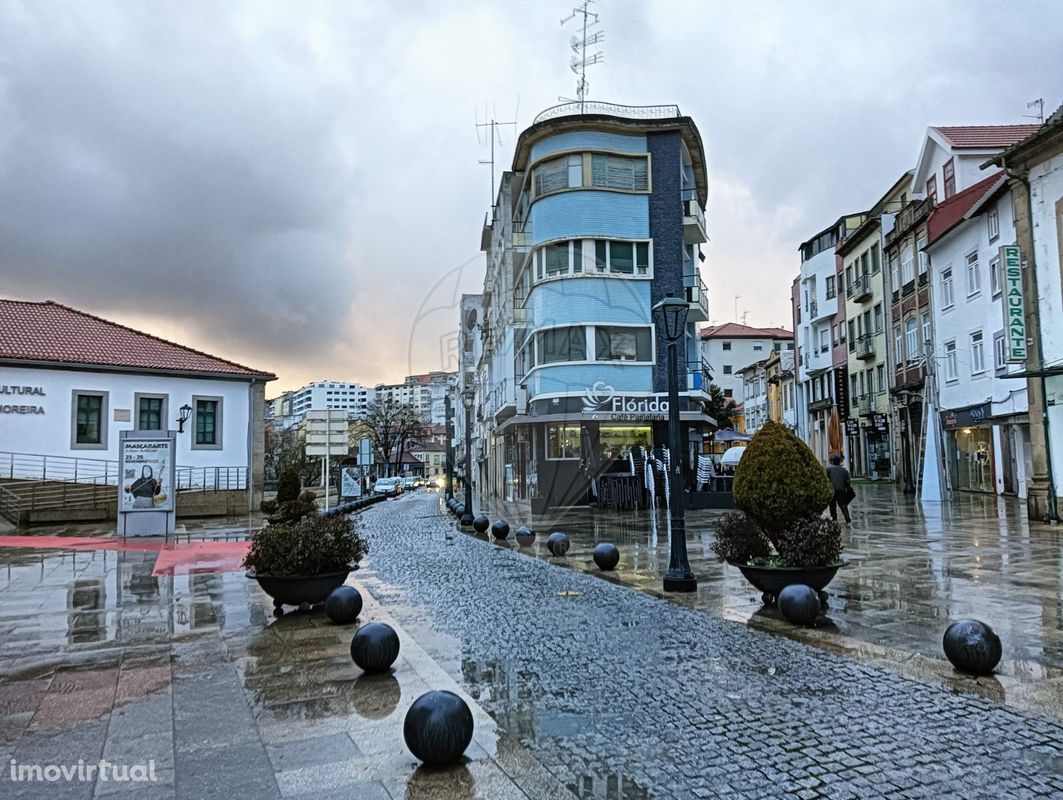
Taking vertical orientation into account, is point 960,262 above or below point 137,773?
above

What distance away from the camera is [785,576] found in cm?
861

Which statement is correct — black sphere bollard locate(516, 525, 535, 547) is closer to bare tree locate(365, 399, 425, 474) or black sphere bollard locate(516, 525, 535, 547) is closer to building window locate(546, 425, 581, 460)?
building window locate(546, 425, 581, 460)

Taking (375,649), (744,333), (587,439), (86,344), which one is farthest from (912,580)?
(744,333)

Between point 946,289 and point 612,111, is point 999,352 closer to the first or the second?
point 946,289

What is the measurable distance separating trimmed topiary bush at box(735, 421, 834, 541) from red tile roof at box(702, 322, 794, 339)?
89.7m

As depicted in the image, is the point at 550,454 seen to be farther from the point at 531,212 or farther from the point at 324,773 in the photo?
the point at 324,773

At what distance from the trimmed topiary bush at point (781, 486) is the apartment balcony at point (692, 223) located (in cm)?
2453

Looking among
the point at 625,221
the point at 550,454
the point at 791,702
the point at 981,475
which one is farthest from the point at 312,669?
the point at 981,475

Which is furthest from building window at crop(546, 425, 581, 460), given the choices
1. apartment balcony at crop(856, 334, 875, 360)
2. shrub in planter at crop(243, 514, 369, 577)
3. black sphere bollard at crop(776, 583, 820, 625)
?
apartment balcony at crop(856, 334, 875, 360)

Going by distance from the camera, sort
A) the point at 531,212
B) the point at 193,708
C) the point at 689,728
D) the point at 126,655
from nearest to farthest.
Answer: the point at 689,728, the point at 193,708, the point at 126,655, the point at 531,212

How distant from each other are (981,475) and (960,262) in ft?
28.2

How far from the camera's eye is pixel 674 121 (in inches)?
1264

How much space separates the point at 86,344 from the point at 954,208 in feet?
114

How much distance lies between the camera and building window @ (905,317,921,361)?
1496 inches
